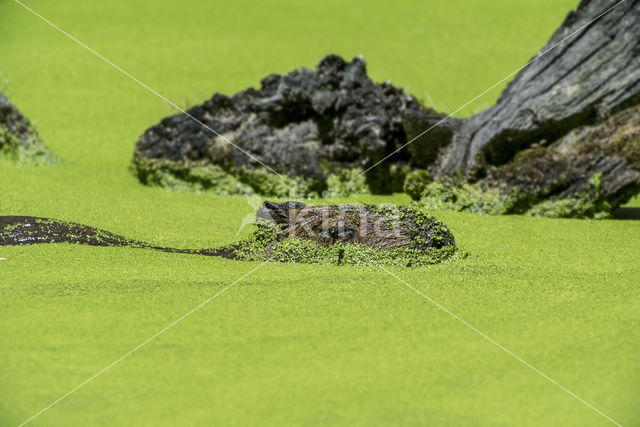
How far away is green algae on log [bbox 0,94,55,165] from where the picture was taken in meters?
6.70

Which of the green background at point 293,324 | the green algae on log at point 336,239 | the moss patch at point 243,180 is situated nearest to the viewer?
the green background at point 293,324

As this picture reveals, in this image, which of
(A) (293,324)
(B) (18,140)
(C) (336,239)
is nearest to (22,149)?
(B) (18,140)

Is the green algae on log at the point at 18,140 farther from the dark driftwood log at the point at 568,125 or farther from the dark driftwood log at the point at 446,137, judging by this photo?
the dark driftwood log at the point at 568,125

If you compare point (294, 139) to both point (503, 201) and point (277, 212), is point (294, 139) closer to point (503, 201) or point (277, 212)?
point (503, 201)

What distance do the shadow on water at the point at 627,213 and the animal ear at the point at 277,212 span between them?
84.2 inches

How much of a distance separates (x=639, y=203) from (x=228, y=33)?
16.4 ft

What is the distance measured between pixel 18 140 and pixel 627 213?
179 inches

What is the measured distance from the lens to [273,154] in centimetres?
612

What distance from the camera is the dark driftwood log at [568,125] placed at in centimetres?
535

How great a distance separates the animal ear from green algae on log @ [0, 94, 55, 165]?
2891 mm

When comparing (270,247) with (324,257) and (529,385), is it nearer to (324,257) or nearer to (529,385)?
(324,257)

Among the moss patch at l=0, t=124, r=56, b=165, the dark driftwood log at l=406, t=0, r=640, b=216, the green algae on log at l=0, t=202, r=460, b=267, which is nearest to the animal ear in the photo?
the green algae on log at l=0, t=202, r=460, b=267

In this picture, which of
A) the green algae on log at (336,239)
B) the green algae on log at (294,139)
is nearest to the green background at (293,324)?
the green algae on log at (336,239)

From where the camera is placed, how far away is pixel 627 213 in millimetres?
5500
